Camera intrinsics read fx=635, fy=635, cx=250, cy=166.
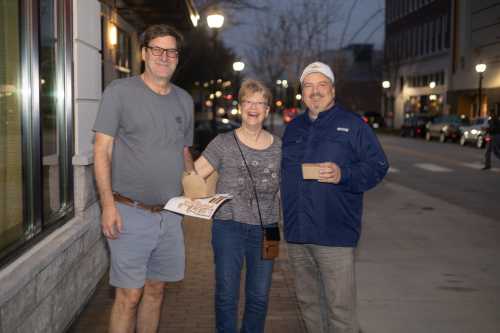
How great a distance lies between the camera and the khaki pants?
158 inches

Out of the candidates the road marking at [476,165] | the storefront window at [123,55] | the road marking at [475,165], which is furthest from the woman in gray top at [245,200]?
the road marking at [475,165]

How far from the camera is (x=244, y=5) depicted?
20.8 m

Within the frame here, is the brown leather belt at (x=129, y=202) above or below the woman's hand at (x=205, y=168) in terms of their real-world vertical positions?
below

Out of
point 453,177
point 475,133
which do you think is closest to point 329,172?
point 453,177

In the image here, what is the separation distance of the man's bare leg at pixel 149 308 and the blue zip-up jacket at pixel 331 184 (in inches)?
37.1

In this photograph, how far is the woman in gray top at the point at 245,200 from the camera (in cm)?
399

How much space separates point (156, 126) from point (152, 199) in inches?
17.5

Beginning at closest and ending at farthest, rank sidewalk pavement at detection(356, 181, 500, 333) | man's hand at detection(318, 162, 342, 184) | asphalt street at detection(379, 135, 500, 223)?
man's hand at detection(318, 162, 342, 184) < sidewalk pavement at detection(356, 181, 500, 333) < asphalt street at detection(379, 135, 500, 223)

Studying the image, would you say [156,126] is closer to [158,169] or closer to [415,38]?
[158,169]

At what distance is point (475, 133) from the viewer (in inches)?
1273

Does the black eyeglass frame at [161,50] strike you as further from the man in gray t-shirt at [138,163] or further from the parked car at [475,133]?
the parked car at [475,133]

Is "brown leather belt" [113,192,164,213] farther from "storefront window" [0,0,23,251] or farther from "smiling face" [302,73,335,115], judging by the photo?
"smiling face" [302,73,335,115]

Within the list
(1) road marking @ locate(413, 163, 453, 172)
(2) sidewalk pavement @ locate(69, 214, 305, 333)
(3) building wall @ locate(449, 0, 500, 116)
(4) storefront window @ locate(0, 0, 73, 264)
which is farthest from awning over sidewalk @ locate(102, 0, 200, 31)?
(3) building wall @ locate(449, 0, 500, 116)

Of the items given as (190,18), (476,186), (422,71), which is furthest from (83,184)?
(422,71)
